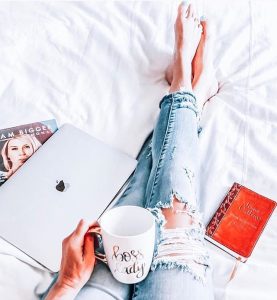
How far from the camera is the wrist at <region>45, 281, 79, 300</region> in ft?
2.07

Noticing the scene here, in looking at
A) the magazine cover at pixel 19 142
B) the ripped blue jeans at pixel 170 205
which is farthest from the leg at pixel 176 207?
the magazine cover at pixel 19 142

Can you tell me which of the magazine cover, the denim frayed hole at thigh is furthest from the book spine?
the magazine cover

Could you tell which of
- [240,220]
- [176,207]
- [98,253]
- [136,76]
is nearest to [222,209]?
[240,220]

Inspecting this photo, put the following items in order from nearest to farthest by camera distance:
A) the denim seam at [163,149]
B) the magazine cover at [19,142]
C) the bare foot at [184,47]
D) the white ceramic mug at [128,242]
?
the white ceramic mug at [128,242]
the denim seam at [163,149]
the magazine cover at [19,142]
the bare foot at [184,47]

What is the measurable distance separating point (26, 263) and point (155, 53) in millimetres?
678

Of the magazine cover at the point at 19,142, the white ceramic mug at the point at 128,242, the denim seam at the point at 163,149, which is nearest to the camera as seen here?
the white ceramic mug at the point at 128,242

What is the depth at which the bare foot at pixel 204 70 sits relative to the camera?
1.10m

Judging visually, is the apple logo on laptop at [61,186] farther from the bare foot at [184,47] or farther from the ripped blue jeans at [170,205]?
the bare foot at [184,47]

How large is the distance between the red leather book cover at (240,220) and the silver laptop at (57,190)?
0.73 ft

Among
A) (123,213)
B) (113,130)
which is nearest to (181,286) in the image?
(123,213)

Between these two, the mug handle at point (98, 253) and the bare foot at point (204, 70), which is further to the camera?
the bare foot at point (204, 70)

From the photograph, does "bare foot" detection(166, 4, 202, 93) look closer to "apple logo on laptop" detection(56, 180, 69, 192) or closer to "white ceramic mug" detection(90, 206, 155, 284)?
"apple logo on laptop" detection(56, 180, 69, 192)

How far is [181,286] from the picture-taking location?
66 cm

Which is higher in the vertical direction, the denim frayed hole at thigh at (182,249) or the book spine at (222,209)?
the denim frayed hole at thigh at (182,249)
